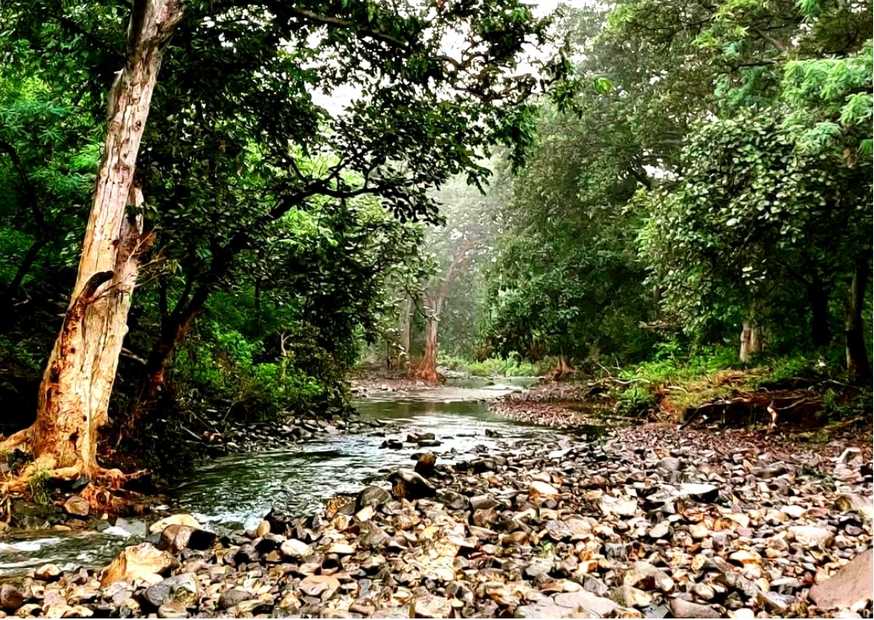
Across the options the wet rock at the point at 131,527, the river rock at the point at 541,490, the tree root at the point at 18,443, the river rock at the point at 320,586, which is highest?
the tree root at the point at 18,443

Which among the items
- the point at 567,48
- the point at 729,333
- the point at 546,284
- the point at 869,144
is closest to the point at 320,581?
the point at 567,48

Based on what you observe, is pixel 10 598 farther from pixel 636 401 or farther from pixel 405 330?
pixel 405 330

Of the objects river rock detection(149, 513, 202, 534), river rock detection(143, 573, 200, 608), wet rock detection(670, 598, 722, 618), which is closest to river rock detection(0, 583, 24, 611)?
river rock detection(143, 573, 200, 608)

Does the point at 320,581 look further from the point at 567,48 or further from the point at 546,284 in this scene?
the point at 546,284

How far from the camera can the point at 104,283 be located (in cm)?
608

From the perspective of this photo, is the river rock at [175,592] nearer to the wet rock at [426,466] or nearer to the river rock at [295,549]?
Result: the river rock at [295,549]

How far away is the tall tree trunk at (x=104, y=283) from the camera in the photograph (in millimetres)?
5848

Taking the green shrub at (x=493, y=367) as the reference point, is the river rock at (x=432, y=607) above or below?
above

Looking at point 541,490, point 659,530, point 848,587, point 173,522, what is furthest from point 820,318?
point 173,522

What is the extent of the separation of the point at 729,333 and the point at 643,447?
10744 millimetres

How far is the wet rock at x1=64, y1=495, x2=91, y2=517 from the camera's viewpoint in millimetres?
5500

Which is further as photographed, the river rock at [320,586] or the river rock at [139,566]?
the river rock at [139,566]

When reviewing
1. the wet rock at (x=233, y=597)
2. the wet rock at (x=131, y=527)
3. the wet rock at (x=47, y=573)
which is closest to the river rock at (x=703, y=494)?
the wet rock at (x=233, y=597)

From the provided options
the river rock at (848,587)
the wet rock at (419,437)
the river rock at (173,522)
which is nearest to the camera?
the river rock at (848,587)
